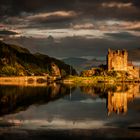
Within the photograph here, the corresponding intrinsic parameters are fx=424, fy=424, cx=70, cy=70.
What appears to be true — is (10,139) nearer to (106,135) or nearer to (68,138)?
(68,138)

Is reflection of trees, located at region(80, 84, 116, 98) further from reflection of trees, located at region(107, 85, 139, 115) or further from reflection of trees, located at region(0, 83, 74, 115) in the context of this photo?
reflection of trees, located at region(0, 83, 74, 115)

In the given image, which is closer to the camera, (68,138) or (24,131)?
(68,138)

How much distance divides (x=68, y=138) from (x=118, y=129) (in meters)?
6.70

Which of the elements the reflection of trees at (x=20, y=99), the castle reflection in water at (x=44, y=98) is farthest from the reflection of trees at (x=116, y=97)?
the reflection of trees at (x=20, y=99)

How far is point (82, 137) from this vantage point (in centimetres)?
3378

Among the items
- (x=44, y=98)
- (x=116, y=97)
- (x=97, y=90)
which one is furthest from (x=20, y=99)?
(x=97, y=90)

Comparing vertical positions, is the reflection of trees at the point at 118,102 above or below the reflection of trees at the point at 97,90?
below

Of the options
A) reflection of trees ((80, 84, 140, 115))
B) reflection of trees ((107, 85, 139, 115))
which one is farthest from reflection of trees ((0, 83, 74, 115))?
reflection of trees ((107, 85, 139, 115))

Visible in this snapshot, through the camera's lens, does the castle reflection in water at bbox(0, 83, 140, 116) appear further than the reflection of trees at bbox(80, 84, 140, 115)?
No

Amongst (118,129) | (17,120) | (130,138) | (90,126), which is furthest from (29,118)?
(130,138)

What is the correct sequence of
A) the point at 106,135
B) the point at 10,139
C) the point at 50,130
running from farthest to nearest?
the point at 50,130 < the point at 106,135 < the point at 10,139

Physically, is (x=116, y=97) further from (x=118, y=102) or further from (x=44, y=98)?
(x=44, y=98)

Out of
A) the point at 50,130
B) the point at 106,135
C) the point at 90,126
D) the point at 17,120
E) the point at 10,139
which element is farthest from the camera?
the point at 17,120

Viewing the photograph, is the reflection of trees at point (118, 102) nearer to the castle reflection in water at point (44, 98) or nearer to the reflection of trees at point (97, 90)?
the castle reflection in water at point (44, 98)
